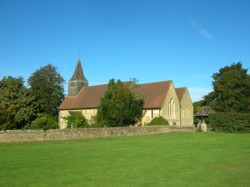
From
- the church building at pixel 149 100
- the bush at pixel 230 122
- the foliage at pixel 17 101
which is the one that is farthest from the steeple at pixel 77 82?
the bush at pixel 230 122

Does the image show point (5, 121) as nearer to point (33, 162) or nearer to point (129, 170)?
point (33, 162)

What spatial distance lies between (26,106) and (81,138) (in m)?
20.9

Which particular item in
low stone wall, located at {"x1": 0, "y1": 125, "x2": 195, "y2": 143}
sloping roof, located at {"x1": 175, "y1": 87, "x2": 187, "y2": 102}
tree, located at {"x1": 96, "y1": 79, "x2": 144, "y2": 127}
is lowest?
low stone wall, located at {"x1": 0, "y1": 125, "x2": 195, "y2": 143}

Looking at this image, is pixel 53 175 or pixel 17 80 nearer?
pixel 53 175

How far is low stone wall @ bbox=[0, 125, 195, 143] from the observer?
28.1 m

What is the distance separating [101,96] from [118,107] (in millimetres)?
16773

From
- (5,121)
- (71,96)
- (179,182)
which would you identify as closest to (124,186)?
(179,182)

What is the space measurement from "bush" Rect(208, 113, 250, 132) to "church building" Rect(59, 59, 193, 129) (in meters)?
9.78

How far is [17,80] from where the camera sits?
51031 millimetres

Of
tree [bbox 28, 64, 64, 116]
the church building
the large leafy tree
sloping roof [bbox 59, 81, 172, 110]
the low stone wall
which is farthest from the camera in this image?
tree [bbox 28, 64, 64, 116]

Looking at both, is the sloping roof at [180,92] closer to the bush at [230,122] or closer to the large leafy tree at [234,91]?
the large leafy tree at [234,91]

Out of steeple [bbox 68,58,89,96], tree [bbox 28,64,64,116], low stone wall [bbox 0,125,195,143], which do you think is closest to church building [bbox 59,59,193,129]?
steeple [bbox 68,58,89,96]

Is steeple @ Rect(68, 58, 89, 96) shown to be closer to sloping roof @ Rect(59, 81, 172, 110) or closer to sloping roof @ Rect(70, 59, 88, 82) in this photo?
sloping roof @ Rect(70, 59, 88, 82)

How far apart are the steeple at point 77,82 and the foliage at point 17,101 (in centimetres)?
1836
